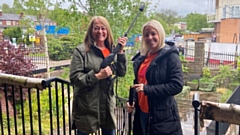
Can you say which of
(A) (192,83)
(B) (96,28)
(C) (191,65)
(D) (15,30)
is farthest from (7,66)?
(D) (15,30)

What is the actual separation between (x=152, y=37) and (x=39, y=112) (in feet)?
3.54

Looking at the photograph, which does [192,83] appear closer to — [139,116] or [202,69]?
[202,69]

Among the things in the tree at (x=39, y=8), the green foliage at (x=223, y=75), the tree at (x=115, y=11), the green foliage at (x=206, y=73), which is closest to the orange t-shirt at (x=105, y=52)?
the tree at (x=115, y=11)

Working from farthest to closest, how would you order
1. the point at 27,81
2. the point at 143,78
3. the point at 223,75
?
the point at 223,75, the point at 27,81, the point at 143,78

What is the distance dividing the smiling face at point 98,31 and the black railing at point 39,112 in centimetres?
44

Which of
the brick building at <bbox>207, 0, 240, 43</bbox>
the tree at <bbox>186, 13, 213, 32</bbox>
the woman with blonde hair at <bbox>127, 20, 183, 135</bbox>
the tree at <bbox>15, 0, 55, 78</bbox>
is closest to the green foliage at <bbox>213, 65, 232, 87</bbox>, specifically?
the tree at <bbox>15, 0, 55, 78</bbox>

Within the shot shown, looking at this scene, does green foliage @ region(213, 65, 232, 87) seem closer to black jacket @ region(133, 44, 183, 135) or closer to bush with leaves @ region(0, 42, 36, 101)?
bush with leaves @ region(0, 42, 36, 101)

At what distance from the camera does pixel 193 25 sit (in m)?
33.8

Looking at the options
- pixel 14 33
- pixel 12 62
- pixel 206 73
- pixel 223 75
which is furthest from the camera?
pixel 14 33

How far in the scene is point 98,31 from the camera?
1.65 metres

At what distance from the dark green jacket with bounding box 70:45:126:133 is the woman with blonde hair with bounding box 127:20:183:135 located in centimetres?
24

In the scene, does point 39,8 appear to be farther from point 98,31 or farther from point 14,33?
point 14,33

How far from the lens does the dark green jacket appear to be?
1.56 metres

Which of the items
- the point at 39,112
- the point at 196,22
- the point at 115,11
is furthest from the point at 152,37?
the point at 196,22
